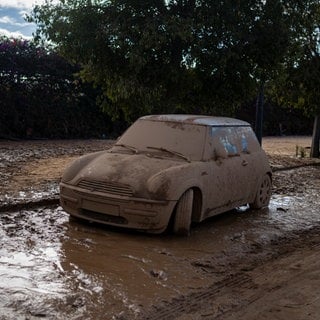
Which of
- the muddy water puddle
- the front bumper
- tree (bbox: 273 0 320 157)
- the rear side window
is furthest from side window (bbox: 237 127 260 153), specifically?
tree (bbox: 273 0 320 157)

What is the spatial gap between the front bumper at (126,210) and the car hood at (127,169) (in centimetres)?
16

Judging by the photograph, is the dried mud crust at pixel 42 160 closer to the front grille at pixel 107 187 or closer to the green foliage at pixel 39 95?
the green foliage at pixel 39 95

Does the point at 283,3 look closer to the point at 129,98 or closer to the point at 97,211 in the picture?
the point at 129,98

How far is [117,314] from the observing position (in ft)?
14.0

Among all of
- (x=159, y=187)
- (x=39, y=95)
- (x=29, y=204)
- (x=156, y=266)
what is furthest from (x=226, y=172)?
(x=39, y=95)

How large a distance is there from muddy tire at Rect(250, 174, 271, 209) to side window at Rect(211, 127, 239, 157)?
1.02 metres

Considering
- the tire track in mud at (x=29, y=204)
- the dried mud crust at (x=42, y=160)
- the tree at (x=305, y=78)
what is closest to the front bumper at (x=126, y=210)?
the tire track in mud at (x=29, y=204)

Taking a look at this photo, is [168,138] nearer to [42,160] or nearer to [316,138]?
[42,160]

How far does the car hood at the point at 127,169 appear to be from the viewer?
6547 mm

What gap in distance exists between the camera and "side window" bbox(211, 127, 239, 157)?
303 inches

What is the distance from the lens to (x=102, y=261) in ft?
18.4

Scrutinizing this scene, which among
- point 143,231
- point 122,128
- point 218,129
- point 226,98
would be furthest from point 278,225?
point 122,128

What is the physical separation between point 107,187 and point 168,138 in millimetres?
1491

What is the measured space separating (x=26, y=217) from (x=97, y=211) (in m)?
1.36
